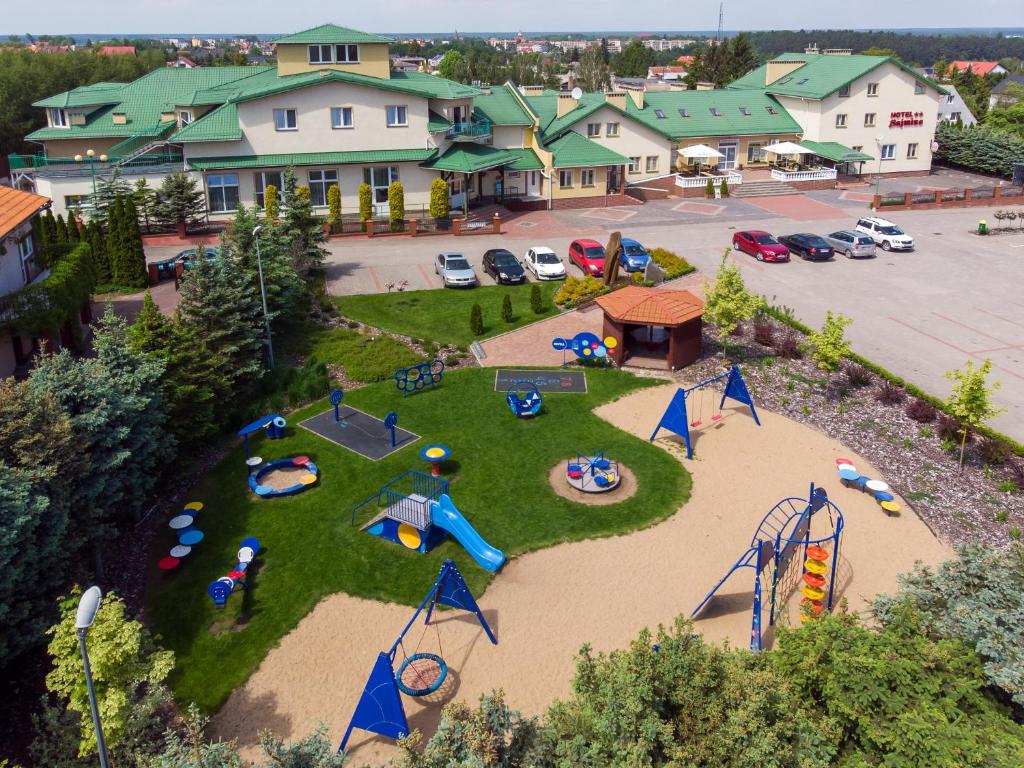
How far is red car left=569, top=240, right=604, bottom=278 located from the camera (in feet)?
121

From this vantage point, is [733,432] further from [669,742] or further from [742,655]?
[669,742]

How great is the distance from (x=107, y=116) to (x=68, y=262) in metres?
30.8

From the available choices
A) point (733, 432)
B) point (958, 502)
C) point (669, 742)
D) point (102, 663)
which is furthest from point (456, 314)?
point (669, 742)

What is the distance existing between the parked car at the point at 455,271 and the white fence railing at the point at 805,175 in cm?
2874

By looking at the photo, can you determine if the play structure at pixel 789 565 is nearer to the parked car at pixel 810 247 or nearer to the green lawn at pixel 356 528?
the green lawn at pixel 356 528

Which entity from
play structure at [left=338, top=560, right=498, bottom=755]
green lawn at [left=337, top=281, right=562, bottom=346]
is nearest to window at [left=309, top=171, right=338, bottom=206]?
green lawn at [left=337, top=281, right=562, bottom=346]

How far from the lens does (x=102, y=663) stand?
504 inches

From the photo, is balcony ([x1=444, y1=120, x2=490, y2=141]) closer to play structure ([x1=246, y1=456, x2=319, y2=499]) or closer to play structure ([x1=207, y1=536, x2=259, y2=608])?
play structure ([x1=246, y1=456, x2=319, y2=499])

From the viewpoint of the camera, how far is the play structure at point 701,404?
2234 centimetres

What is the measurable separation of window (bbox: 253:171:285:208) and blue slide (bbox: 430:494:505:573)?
3064 cm

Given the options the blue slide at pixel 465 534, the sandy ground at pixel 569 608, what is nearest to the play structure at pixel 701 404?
the sandy ground at pixel 569 608

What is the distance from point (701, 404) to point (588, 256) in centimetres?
1382

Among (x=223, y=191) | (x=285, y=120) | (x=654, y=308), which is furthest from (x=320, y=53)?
(x=654, y=308)

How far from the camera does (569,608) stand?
16750 millimetres
